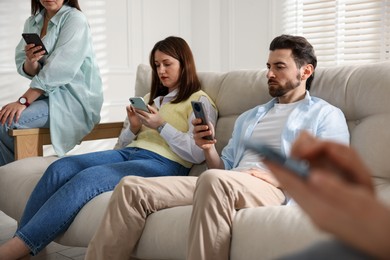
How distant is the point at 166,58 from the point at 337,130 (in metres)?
0.91

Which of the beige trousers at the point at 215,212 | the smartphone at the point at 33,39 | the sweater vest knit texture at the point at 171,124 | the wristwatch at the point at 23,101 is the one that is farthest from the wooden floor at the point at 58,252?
the beige trousers at the point at 215,212

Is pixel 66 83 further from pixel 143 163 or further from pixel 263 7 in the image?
pixel 263 7

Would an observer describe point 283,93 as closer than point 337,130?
No

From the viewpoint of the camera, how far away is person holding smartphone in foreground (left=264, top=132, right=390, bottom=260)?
33 cm

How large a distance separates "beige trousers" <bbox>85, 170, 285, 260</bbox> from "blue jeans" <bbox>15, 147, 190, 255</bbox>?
30 centimetres

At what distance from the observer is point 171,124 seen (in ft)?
8.26

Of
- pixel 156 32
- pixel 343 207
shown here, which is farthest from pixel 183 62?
pixel 156 32

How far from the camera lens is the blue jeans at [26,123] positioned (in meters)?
2.76

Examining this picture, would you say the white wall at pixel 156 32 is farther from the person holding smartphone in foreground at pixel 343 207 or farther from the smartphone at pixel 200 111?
the person holding smartphone in foreground at pixel 343 207

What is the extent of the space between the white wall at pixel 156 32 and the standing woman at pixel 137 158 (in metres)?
1.78

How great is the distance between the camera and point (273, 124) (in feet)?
7.27

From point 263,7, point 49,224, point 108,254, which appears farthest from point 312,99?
point 263,7

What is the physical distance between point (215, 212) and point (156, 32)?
3.47 meters

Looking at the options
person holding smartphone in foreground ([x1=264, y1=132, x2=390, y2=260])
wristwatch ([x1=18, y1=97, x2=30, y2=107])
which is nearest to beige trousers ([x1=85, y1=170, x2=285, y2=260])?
wristwatch ([x1=18, y1=97, x2=30, y2=107])
